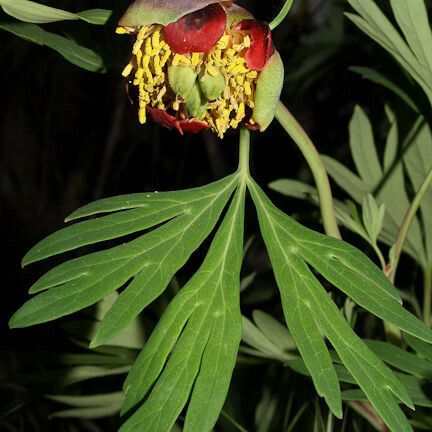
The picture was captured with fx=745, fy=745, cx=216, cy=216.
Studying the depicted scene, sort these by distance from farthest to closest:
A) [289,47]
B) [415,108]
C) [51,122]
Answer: [51,122] → [289,47] → [415,108]

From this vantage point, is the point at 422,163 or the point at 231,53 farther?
the point at 422,163

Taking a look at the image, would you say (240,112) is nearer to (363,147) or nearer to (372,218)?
(372,218)

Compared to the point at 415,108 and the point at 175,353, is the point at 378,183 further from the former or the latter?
the point at 175,353

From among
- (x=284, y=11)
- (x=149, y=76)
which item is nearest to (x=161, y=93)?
(x=149, y=76)

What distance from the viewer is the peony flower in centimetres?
55

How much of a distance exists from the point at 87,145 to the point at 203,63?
1883 millimetres

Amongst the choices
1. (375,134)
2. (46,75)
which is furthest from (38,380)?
(46,75)

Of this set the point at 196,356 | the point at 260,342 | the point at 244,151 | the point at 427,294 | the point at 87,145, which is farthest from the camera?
the point at 87,145

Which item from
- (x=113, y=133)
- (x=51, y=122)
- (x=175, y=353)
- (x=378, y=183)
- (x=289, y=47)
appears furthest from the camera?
(x=51, y=122)

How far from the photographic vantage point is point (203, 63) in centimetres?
58

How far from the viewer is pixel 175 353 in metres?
0.53

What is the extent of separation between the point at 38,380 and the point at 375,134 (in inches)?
33.3

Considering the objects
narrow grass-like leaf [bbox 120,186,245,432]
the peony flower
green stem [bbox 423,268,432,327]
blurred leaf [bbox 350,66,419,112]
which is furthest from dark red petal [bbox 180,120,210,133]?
green stem [bbox 423,268,432,327]

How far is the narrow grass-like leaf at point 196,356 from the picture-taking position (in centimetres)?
51
